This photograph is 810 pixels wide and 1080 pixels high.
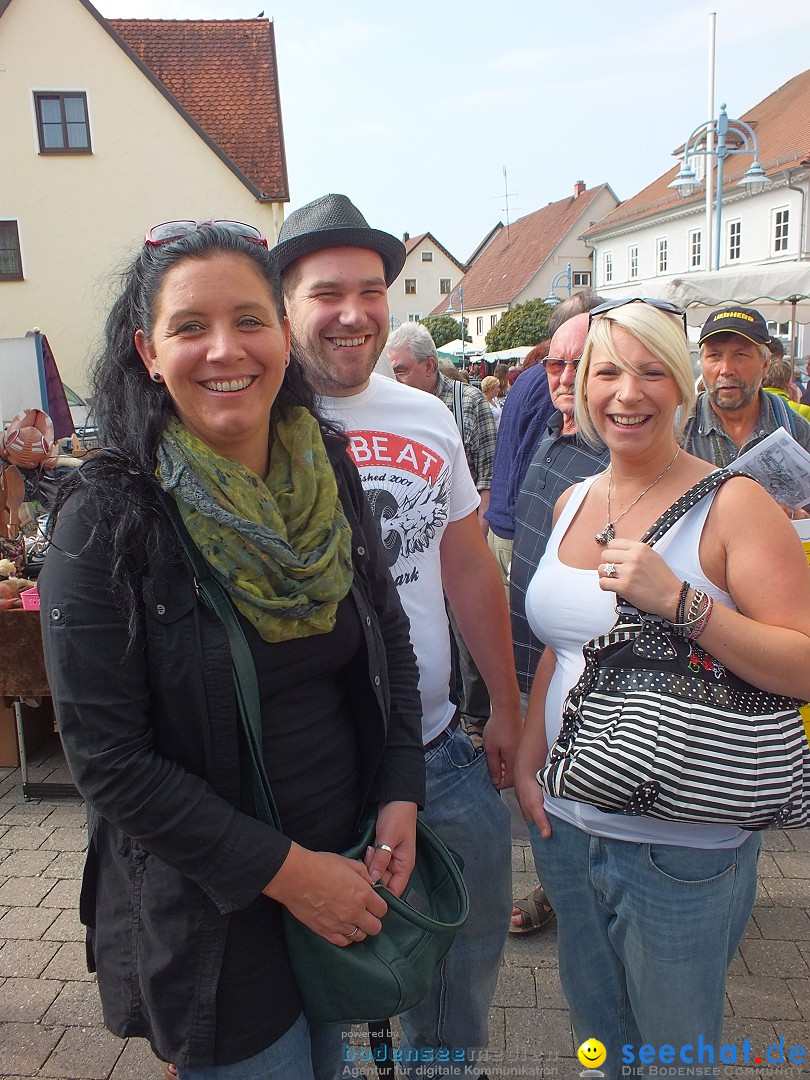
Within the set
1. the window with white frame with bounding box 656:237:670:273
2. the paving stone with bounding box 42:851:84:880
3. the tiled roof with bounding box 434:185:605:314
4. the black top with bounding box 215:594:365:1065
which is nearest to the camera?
the black top with bounding box 215:594:365:1065

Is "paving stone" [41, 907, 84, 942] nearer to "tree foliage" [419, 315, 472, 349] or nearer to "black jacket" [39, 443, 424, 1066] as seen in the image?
"black jacket" [39, 443, 424, 1066]

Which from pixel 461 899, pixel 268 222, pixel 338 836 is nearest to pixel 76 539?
pixel 338 836

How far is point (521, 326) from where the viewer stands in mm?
36312

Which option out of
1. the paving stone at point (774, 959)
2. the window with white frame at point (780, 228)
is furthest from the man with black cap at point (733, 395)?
the window with white frame at point (780, 228)

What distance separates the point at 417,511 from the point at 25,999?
221cm

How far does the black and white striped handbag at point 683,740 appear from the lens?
1.51m

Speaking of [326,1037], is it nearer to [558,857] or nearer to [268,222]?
[558,857]

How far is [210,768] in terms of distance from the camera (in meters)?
1.36

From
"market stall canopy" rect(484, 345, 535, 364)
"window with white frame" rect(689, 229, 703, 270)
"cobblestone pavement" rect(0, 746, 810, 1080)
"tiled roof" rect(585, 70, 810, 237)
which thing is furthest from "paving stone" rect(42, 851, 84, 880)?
"window with white frame" rect(689, 229, 703, 270)

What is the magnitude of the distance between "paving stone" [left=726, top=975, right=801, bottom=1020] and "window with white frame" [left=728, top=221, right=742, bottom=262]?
115ft

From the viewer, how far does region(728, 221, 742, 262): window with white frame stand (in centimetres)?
3281

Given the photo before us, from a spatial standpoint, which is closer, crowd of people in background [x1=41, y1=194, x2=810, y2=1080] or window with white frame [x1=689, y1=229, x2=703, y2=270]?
crowd of people in background [x1=41, y1=194, x2=810, y2=1080]

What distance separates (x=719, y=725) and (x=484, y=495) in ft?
13.2

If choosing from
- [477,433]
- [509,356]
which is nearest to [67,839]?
[477,433]
